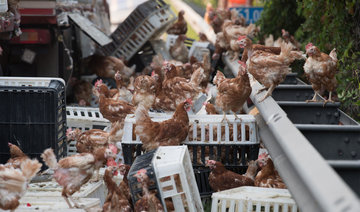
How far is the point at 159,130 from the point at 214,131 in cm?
62

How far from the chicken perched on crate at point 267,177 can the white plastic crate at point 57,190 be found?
1567mm

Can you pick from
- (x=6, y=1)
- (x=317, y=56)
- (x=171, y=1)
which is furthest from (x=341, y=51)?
(x=171, y=1)

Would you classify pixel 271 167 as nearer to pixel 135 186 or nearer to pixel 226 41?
pixel 135 186

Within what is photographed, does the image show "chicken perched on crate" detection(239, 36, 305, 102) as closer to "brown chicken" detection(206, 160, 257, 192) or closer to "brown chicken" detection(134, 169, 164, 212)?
"brown chicken" detection(206, 160, 257, 192)

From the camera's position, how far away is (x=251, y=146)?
6484 millimetres

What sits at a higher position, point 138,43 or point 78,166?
point 78,166

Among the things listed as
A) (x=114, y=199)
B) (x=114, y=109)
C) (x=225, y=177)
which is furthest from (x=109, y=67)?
(x=114, y=199)

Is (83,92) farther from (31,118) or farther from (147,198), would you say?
(147,198)

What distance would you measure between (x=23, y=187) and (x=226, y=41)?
8.33 metres

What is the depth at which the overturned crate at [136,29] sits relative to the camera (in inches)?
519

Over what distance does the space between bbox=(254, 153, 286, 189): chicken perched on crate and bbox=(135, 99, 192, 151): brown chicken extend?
2.75 feet

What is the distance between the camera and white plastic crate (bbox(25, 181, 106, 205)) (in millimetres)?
5861

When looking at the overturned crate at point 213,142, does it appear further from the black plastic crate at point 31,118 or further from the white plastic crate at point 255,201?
the white plastic crate at point 255,201

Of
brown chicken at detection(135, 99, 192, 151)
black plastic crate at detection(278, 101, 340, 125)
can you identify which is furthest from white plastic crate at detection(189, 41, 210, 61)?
brown chicken at detection(135, 99, 192, 151)
